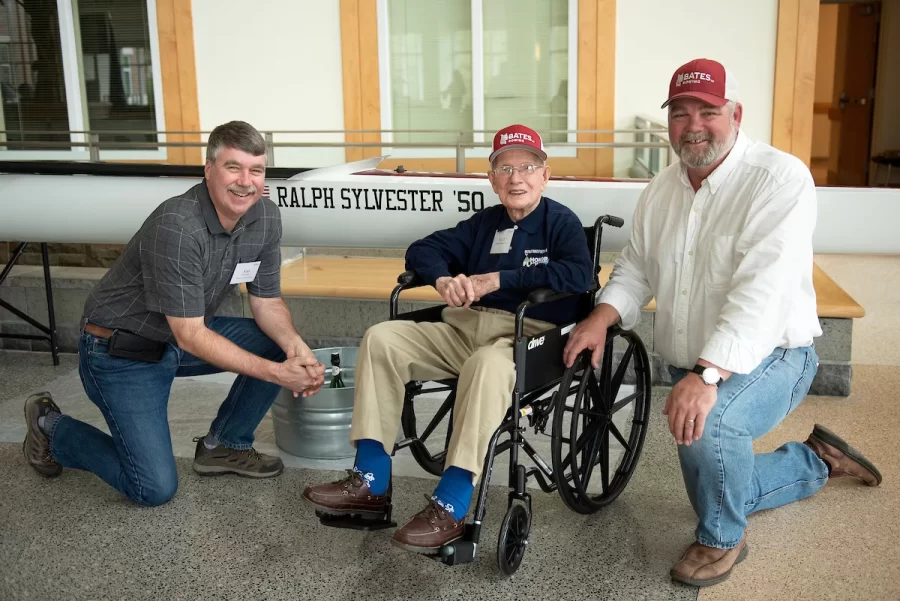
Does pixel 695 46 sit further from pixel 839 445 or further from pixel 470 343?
pixel 470 343

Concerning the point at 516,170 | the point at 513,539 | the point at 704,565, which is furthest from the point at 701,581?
the point at 516,170

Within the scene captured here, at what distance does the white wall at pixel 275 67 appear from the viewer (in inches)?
251

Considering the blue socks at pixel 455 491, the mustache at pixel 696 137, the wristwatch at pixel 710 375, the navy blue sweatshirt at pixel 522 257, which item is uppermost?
the mustache at pixel 696 137

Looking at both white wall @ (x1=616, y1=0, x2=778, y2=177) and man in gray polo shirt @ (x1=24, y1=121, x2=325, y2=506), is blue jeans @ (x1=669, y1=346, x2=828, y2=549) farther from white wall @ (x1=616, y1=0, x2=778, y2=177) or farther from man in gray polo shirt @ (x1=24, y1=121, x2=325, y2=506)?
white wall @ (x1=616, y1=0, x2=778, y2=177)

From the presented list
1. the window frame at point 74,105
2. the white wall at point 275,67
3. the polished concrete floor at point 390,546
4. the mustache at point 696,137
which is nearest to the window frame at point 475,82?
the white wall at point 275,67

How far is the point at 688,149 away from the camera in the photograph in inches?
89.0

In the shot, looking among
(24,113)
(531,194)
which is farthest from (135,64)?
(531,194)

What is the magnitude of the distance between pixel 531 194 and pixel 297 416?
1083 millimetres

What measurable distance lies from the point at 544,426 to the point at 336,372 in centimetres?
82

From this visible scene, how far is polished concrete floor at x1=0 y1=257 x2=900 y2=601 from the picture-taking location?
2.18 metres

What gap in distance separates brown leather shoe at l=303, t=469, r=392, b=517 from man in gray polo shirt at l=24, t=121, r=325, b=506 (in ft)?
1.21

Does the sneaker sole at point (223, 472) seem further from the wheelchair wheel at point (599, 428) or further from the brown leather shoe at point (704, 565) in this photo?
the brown leather shoe at point (704, 565)

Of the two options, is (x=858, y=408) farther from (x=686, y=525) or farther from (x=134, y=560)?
(x=134, y=560)

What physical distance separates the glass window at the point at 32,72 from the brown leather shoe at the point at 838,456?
625 centimetres
